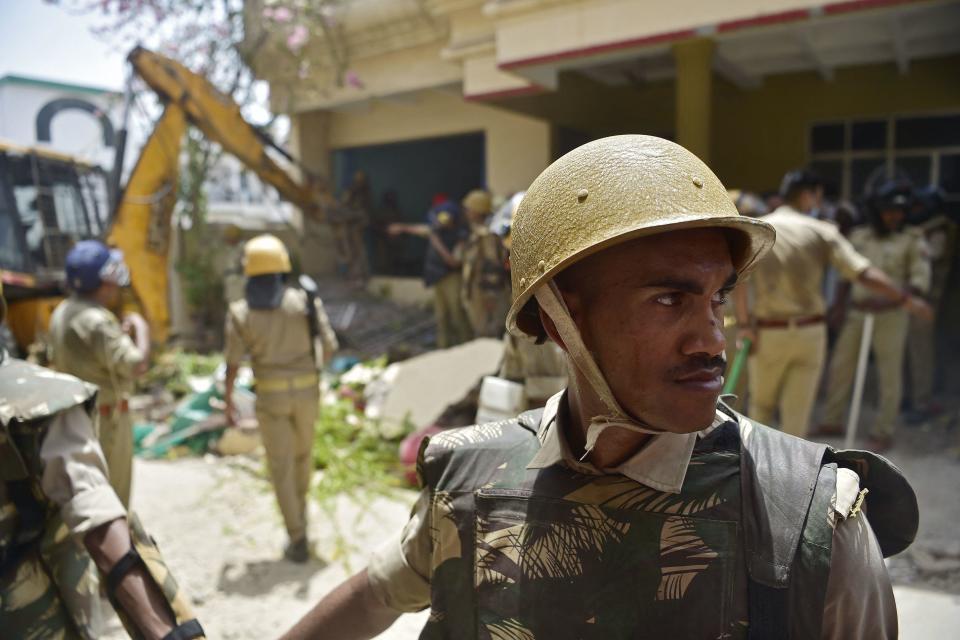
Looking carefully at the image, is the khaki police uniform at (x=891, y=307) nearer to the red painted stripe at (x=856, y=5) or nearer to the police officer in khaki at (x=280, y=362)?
the red painted stripe at (x=856, y=5)

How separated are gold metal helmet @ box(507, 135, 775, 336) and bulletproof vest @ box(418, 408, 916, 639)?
0.31 metres

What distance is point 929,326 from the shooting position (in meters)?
6.12

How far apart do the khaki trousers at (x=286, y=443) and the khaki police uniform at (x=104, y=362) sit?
2.42 ft

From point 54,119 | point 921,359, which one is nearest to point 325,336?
point 921,359

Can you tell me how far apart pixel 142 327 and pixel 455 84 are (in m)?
6.75

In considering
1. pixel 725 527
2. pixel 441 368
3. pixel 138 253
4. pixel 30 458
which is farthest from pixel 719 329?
pixel 138 253

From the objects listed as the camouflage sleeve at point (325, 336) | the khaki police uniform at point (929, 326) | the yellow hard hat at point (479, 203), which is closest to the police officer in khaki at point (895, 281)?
the khaki police uniform at point (929, 326)

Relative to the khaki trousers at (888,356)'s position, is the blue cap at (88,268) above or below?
above

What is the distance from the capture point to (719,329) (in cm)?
105

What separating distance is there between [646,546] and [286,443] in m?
3.43

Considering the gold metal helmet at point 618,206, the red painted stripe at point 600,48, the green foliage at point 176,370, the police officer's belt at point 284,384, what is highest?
the red painted stripe at point 600,48

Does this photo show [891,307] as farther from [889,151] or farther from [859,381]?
[889,151]

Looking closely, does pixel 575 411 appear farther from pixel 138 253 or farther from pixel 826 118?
pixel 826 118

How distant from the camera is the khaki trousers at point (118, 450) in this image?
3666mm
